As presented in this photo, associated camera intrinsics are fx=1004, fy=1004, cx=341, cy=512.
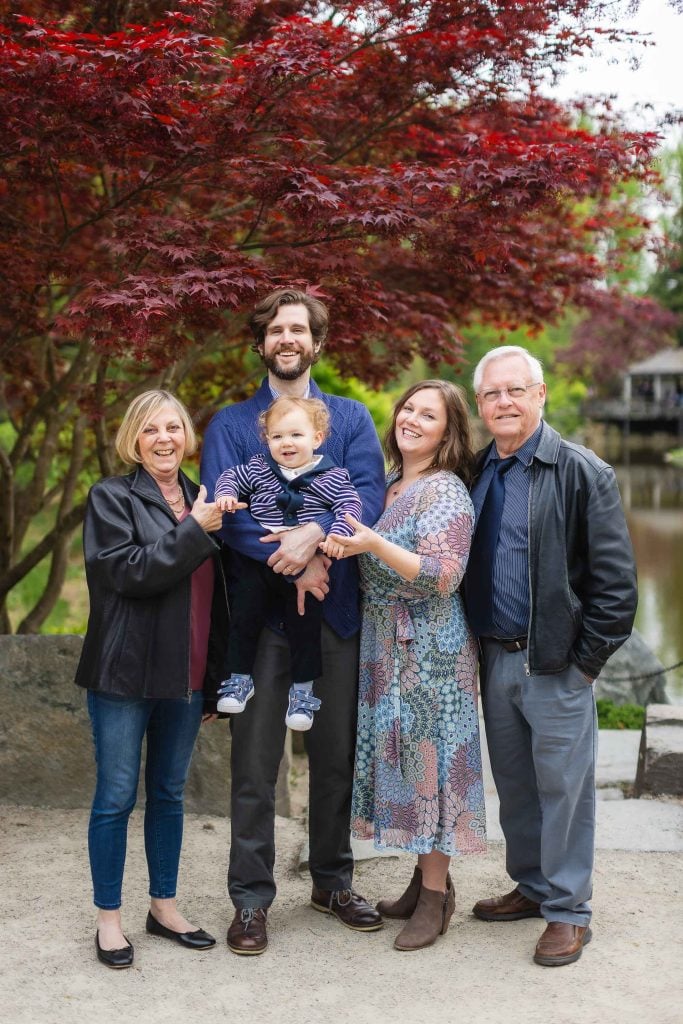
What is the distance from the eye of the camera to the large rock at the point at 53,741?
4598 millimetres

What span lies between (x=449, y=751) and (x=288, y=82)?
2640 mm

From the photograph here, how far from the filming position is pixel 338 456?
3.48 meters

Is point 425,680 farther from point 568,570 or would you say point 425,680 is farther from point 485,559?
point 568,570

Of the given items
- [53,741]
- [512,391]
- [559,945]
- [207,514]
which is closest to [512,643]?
[512,391]

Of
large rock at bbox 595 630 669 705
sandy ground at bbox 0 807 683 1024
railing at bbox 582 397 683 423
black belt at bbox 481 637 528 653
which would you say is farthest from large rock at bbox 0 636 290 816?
railing at bbox 582 397 683 423

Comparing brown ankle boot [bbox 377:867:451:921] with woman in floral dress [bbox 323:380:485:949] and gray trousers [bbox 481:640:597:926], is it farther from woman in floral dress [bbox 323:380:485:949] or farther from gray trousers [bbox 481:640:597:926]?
gray trousers [bbox 481:640:597:926]

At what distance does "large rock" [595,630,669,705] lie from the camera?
7215 millimetres

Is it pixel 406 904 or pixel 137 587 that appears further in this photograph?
pixel 406 904

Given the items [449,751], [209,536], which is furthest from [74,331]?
[449,751]

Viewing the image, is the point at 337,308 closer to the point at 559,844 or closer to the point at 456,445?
the point at 456,445

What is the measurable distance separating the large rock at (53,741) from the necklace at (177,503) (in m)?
1.49

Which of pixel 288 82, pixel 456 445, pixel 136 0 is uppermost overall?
pixel 136 0

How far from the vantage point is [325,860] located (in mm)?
3621

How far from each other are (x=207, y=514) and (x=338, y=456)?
0.54 metres
